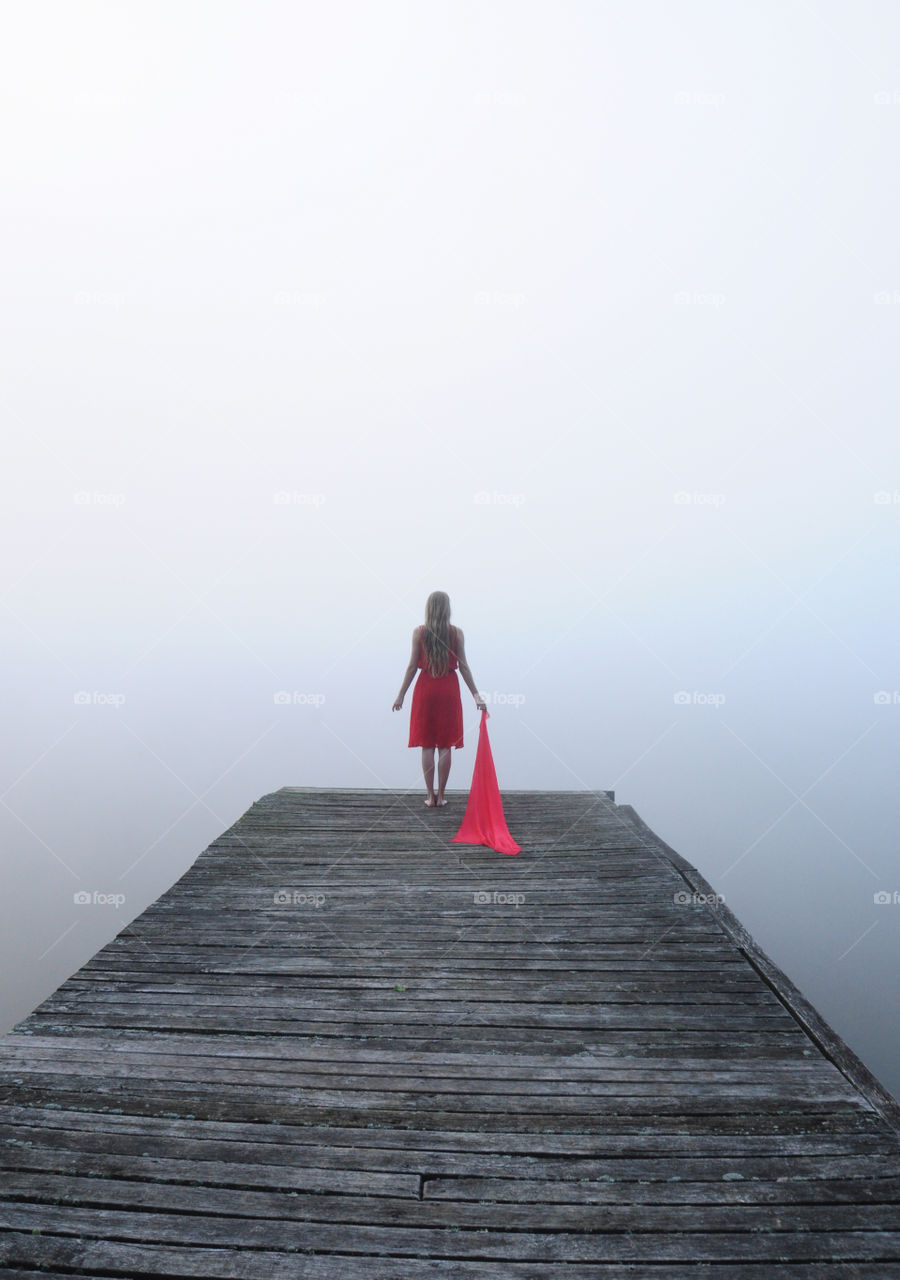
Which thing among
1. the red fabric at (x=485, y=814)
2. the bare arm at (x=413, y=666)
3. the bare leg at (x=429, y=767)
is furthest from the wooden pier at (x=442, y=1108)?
the bare leg at (x=429, y=767)

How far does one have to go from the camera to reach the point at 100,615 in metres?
58.2

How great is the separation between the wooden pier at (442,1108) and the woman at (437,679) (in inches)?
87.6

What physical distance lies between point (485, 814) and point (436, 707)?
3.73 feet

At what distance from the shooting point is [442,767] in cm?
762

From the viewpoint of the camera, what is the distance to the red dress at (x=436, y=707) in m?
6.90

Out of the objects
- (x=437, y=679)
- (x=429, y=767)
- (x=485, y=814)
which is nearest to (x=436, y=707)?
(x=437, y=679)

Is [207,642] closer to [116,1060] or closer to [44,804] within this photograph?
[44,804]

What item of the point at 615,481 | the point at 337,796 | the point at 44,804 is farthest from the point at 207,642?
the point at 337,796

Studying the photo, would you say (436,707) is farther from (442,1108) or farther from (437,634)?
(442,1108)

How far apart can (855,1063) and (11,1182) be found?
11.1ft

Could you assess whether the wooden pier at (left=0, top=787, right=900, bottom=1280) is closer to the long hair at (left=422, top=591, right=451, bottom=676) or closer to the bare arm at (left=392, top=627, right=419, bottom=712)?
the bare arm at (left=392, top=627, right=419, bottom=712)

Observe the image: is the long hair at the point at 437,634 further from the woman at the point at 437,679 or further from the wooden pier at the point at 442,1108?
the wooden pier at the point at 442,1108

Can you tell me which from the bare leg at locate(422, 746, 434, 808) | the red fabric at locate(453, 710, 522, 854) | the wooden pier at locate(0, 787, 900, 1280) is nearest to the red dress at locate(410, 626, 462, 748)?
the bare leg at locate(422, 746, 434, 808)

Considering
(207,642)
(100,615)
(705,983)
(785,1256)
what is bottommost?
(207,642)
